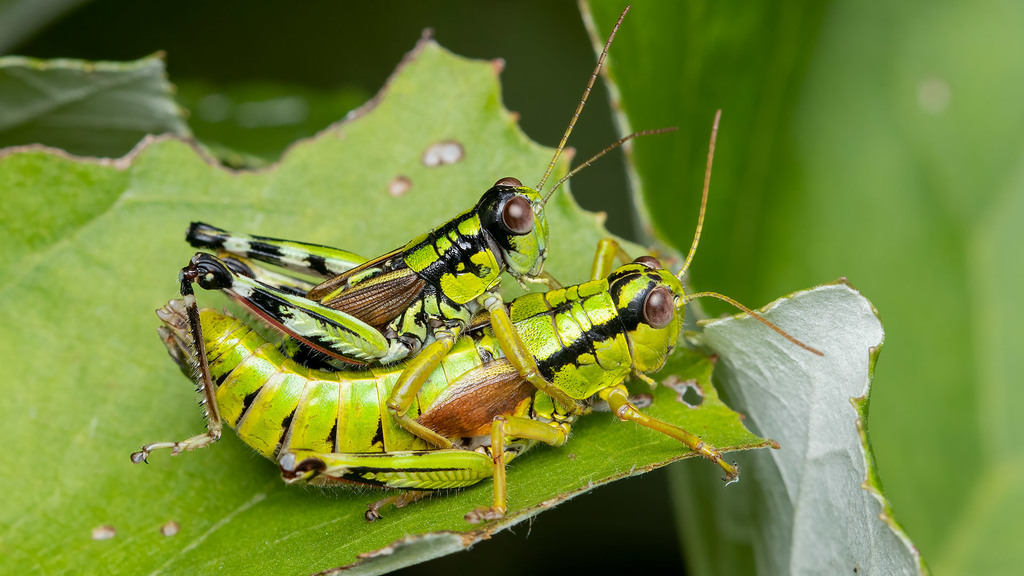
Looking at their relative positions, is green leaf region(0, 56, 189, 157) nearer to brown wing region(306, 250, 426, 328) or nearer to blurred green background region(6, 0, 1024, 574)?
blurred green background region(6, 0, 1024, 574)

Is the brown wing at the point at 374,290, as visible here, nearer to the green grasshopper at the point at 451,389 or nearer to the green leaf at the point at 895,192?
the green grasshopper at the point at 451,389

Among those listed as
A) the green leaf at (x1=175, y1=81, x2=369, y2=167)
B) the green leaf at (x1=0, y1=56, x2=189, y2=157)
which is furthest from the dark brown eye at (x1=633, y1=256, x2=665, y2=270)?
the green leaf at (x1=0, y1=56, x2=189, y2=157)

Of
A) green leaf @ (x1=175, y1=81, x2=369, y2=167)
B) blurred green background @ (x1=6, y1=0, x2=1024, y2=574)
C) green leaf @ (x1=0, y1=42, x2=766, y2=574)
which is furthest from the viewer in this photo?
green leaf @ (x1=175, y1=81, x2=369, y2=167)

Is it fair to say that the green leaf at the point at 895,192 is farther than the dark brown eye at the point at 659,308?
Yes

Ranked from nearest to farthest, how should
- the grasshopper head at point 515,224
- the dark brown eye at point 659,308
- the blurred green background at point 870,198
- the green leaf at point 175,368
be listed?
the green leaf at point 175,368 < the dark brown eye at point 659,308 < the grasshopper head at point 515,224 < the blurred green background at point 870,198

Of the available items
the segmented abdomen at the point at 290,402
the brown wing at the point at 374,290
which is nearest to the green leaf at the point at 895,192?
the brown wing at the point at 374,290
